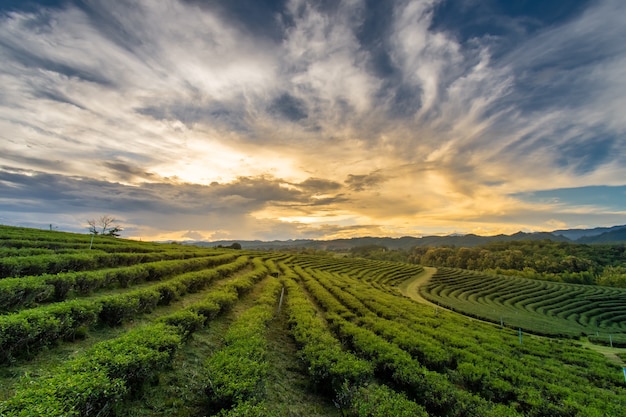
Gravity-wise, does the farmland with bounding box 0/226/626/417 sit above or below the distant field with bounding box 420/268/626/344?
above

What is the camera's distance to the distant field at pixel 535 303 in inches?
1900

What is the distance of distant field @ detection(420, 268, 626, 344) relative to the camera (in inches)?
1900

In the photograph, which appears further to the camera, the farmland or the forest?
the forest

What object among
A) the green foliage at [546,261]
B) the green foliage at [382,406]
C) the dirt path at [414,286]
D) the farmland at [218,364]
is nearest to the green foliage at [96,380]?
the farmland at [218,364]

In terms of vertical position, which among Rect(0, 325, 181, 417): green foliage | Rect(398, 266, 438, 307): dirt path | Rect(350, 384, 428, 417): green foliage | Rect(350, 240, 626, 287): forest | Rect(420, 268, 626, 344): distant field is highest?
Rect(0, 325, 181, 417): green foliage

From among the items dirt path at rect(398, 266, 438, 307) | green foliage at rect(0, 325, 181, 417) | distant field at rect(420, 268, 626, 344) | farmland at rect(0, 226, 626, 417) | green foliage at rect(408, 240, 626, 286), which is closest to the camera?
green foliage at rect(0, 325, 181, 417)

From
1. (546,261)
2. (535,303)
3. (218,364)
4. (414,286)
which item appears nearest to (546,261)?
(546,261)

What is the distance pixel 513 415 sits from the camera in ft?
26.3

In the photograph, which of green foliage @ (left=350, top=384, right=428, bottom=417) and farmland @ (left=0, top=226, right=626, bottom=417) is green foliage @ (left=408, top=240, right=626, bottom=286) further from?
green foliage @ (left=350, top=384, right=428, bottom=417)

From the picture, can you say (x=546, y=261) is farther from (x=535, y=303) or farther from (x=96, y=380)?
(x=96, y=380)

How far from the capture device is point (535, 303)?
6844 cm

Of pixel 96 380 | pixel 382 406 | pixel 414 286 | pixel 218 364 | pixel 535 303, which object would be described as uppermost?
pixel 96 380

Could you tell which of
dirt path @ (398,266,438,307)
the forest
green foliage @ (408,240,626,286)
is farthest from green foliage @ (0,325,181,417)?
the forest

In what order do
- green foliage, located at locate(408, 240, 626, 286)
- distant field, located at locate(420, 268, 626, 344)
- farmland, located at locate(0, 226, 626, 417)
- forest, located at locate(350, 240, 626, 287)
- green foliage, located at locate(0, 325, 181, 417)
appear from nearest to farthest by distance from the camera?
green foliage, located at locate(0, 325, 181, 417)
farmland, located at locate(0, 226, 626, 417)
distant field, located at locate(420, 268, 626, 344)
forest, located at locate(350, 240, 626, 287)
green foliage, located at locate(408, 240, 626, 286)
